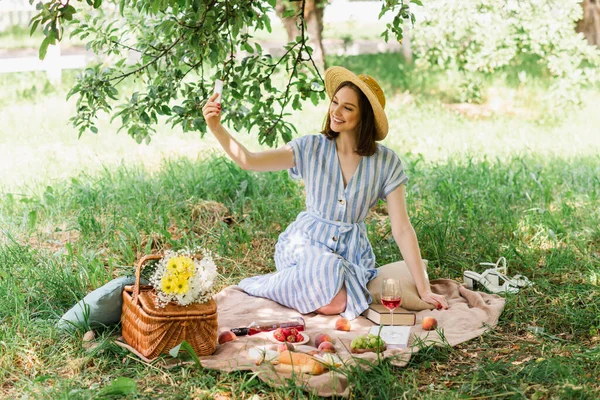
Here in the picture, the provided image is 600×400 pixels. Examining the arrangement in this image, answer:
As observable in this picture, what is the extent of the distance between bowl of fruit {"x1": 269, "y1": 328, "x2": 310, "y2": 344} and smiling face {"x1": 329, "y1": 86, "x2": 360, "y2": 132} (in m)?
1.21

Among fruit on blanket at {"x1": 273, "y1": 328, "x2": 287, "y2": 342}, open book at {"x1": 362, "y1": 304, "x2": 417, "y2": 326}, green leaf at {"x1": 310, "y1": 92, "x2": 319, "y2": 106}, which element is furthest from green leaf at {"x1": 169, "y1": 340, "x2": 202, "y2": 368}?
green leaf at {"x1": 310, "y1": 92, "x2": 319, "y2": 106}

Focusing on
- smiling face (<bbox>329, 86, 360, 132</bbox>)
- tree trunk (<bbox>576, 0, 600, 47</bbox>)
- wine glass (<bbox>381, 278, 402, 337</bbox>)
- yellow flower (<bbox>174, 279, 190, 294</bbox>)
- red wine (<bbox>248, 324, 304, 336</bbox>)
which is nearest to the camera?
yellow flower (<bbox>174, 279, 190, 294</bbox>)

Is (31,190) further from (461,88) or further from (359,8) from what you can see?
(359,8)

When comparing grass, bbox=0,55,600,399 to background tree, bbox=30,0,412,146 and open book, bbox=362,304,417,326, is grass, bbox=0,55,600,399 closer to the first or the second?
open book, bbox=362,304,417,326

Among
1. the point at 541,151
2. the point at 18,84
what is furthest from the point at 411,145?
the point at 18,84

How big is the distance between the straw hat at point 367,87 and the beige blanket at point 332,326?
109 centimetres

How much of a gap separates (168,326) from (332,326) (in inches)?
41.0

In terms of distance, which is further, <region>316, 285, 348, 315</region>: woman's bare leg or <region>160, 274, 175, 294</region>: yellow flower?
<region>316, 285, 348, 315</region>: woman's bare leg

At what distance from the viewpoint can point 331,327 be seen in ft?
14.1

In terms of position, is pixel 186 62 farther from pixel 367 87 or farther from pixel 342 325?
pixel 342 325

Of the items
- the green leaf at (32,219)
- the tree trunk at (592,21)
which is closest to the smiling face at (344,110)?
the green leaf at (32,219)

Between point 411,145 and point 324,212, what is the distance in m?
3.91

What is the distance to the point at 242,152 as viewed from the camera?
4348mm

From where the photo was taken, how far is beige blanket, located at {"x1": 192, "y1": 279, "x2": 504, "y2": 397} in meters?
3.48
